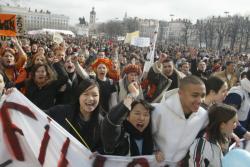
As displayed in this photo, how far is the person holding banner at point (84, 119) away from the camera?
312 cm

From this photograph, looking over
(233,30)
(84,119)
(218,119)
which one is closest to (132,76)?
→ (84,119)

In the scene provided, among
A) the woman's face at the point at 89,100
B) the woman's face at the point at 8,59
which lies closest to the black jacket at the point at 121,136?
the woman's face at the point at 89,100

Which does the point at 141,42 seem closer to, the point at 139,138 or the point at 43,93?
the point at 43,93

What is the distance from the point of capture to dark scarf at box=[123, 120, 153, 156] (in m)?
3.05

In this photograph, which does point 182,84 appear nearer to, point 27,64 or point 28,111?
point 28,111

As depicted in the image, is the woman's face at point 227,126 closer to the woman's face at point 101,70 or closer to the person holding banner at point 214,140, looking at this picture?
the person holding banner at point 214,140

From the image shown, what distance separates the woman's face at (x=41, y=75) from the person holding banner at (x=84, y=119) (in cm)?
148

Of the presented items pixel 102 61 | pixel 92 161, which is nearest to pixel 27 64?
pixel 102 61

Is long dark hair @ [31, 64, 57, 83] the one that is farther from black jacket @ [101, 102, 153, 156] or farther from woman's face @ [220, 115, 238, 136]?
woman's face @ [220, 115, 238, 136]

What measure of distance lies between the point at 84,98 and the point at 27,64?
3.54 meters

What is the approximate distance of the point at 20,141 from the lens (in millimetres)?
3160

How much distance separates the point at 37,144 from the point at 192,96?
1.37m

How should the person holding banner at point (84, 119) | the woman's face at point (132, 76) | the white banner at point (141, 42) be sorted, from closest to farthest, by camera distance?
the person holding banner at point (84, 119) → the woman's face at point (132, 76) → the white banner at point (141, 42)

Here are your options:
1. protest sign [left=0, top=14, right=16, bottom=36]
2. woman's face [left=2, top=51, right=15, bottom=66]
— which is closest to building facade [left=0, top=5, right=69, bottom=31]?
protest sign [left=0, top=14, right=16, bottom=36]
